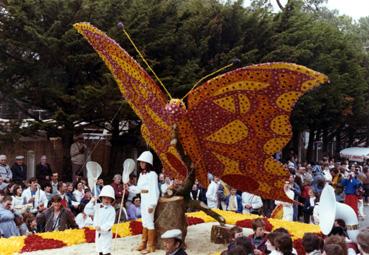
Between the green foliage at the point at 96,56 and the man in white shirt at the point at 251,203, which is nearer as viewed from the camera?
the man in white shirt at the point at 251,203

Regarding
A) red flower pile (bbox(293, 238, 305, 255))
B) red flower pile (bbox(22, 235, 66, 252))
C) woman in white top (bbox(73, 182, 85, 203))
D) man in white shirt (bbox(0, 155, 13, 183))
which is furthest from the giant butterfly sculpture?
man in white shirt (bbox(0, 155, 13, 183))

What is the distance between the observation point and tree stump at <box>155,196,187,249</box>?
10578 mm

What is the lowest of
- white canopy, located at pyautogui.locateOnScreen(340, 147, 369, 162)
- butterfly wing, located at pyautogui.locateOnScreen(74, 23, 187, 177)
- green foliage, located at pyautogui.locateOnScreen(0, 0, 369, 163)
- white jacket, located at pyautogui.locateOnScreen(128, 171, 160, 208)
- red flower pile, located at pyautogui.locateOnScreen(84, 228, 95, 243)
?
red flower pile, located at pyautogui.locateOnScreen(84, 228, 95, 243)

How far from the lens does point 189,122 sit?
1016 cm

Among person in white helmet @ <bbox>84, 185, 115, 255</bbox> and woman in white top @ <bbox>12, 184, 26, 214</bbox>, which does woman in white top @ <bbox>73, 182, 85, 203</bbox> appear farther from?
person in white helmet @ <bbox>84, 185, 115, 255</bbox>

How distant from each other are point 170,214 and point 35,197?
416 cm

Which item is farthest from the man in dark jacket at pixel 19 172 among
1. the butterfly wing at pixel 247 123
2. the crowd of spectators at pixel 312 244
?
the crowd of spectators at pixel 312 244

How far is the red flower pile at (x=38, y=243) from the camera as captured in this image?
417 inches

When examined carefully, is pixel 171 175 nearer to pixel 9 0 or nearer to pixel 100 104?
pixel 100 104

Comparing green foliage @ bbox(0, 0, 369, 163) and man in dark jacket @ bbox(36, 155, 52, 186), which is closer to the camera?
man in dark jacket @ bbox(36, 155, 52, 186)

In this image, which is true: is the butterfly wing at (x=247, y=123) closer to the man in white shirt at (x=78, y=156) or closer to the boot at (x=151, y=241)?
the boot at (x=151, y=241)

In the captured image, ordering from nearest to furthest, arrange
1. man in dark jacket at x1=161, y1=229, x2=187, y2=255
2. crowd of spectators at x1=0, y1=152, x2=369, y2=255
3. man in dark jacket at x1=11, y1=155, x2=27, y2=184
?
man in dark jacket at x1=161, y1=229, x2=187, y2=255 < crowd of spectators at x1=0, y1=152, x2=369, y2=255 < man in dark jacket at x1=11, y1=155, x2=27, y2=184

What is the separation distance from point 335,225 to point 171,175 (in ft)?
18.2

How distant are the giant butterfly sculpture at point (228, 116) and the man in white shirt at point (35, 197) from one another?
3.49 metres
